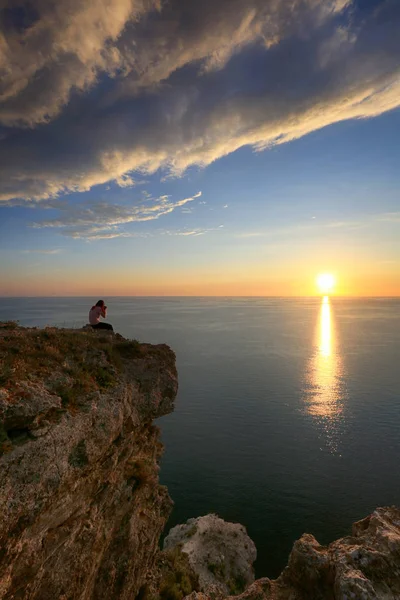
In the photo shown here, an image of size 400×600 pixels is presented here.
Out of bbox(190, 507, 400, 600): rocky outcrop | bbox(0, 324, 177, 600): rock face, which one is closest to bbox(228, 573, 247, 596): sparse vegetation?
bbox(0, 324, 177, 600): rock face

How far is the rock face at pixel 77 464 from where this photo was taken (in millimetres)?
9969

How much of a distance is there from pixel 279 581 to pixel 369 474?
3875 centimetres

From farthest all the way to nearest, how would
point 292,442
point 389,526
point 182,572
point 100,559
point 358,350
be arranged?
point 358,350, point 292,442, point 182,572, point 389,526, point 100,559

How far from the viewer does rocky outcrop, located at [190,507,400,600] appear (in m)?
12.6

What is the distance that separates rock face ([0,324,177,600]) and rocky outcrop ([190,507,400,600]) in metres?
5.53

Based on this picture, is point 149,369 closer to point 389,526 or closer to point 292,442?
point 389,526

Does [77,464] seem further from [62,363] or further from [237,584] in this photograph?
[237,584]

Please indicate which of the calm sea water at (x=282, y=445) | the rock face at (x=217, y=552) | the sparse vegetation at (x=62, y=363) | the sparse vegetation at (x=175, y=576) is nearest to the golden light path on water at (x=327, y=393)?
the calm sea water at (x=282, y=445)

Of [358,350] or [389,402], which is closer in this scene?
[389,402]

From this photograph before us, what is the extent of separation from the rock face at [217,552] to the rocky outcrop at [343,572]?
1083 cm

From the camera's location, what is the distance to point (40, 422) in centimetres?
1119

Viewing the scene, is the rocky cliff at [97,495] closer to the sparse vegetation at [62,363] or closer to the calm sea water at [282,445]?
the sparse vegetation at [62,363]

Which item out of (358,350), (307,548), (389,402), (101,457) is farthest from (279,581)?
(358,350)

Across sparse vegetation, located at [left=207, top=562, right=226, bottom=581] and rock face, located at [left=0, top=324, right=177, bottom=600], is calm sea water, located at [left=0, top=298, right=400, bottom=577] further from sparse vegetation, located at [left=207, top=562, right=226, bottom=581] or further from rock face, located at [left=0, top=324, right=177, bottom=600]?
rock face, located at [left=0, top=324, right=177, bottom=600]
